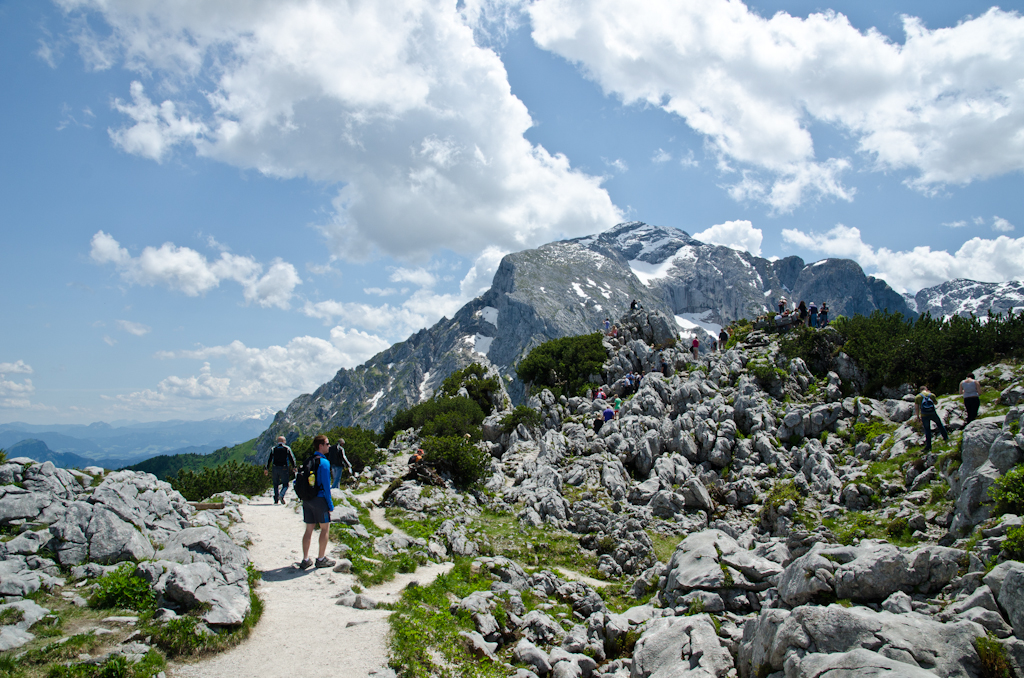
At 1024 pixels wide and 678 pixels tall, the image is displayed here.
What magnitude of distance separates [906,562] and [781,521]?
13.8 meters

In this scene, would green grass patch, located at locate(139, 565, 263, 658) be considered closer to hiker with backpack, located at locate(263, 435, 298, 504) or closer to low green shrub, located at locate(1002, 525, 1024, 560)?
hiker with backpack, located at locate(263, 435, 298, 504)

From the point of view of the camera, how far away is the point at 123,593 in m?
9.84

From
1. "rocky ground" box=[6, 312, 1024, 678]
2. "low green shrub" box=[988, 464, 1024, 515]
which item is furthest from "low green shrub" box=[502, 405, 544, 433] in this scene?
"low green shrub" box=[988, 464, 1024, 515]

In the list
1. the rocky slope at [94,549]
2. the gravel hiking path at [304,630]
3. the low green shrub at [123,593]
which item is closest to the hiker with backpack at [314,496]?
the gravel hiking path at [304,630]

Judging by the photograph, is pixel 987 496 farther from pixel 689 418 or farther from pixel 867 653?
pixel 689 418

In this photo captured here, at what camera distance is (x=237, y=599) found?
1013 centimetres

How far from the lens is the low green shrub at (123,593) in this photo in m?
9.66

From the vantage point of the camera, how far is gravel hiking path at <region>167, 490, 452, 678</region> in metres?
8.55

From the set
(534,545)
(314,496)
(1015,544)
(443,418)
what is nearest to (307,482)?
(314,496)

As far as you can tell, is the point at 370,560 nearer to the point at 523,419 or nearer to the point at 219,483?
the point at 219,483

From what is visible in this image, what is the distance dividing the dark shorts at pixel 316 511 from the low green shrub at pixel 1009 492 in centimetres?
1738

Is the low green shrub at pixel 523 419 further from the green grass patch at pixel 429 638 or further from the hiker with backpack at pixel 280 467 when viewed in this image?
the green grass patch at pixel 429 638

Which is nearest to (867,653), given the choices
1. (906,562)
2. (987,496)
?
(906,562)

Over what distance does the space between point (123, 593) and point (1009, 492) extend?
2008cm
